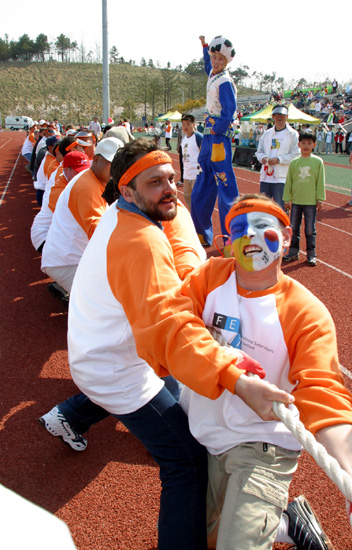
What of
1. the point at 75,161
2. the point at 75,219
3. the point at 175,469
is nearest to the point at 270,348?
the point at 175,469

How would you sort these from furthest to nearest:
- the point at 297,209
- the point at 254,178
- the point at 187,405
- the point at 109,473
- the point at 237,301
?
the point at 254,178, the point at 297,209, the point at 109,473, the point at 187,405, the point at 237,301

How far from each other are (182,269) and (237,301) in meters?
0.45

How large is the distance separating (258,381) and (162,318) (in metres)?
0.44

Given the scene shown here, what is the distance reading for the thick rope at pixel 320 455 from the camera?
124 centimetres

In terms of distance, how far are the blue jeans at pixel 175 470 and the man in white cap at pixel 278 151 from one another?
18.7 feet

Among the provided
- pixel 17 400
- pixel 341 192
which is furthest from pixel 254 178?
pixel 17 400

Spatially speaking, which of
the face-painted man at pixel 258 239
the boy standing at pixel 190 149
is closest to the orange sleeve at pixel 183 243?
the face-painted man at pixel 258 239

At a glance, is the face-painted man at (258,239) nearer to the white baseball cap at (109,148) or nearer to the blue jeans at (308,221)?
the white baseball cap at (109,148)

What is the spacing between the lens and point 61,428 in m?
2.77

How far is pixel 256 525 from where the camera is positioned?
158cm

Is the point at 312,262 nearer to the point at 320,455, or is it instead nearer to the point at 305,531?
the point at 305,531

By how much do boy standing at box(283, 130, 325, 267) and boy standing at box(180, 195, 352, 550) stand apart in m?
4.72

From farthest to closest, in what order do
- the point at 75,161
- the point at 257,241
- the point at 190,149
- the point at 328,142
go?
the point at 328,142
the point at 190,149
the point at 75,161
the point at 257,241

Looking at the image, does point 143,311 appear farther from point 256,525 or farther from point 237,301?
point 256,525
